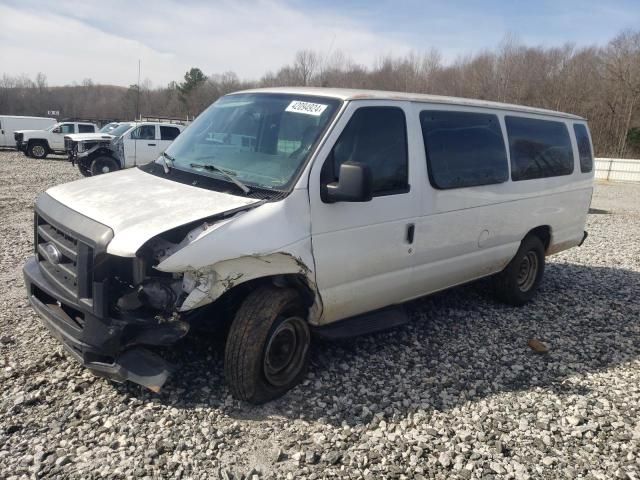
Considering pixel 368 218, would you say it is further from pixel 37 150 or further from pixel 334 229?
pixel 37 150

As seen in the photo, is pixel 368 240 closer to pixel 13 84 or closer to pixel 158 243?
pixel 158 243

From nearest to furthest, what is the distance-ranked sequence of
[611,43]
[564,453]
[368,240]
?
[564,453] → [368,240] → [611,43]

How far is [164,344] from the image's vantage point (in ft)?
9.81

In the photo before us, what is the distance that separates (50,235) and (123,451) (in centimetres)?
160

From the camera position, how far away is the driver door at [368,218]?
138 inches

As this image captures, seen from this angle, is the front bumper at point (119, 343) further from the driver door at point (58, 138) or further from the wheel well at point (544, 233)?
the driver door at point (58, 138)

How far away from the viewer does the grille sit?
9.82 feet

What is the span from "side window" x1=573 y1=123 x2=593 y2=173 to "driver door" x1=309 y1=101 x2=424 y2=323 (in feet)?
10.5

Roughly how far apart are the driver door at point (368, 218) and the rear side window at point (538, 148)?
67.3 inches

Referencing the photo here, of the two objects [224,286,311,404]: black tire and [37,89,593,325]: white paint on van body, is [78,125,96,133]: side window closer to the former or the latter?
[37,89,593,325]: white paint on van body

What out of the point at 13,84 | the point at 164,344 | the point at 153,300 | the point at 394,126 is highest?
the point at 13,84

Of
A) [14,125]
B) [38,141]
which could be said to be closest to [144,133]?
[38,141]

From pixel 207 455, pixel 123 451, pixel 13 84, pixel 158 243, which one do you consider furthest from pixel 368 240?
pixel 13 84

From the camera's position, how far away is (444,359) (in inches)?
171
